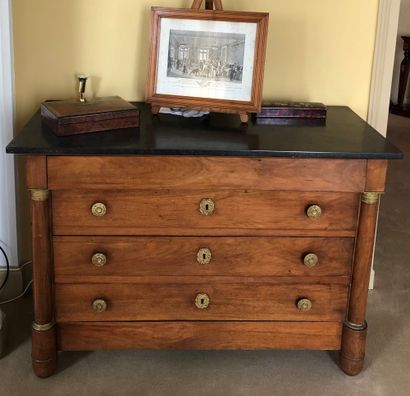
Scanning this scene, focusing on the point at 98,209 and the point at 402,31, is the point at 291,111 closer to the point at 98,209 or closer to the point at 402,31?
the point at 98,209

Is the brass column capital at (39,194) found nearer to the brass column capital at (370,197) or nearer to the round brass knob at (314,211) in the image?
the round brass knob at (314,211)

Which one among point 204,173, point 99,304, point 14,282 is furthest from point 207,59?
point 14,282

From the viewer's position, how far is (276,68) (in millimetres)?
2248

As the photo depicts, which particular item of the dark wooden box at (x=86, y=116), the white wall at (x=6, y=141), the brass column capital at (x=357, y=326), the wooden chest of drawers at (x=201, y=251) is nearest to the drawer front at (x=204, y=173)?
the wooden chest of drawers at (x=201, y=251)

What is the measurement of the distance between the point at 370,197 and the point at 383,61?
2.01 feet

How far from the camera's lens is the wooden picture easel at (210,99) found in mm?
1979

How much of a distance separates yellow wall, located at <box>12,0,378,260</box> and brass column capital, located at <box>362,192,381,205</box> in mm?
555

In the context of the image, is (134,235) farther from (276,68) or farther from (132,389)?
(276,68)

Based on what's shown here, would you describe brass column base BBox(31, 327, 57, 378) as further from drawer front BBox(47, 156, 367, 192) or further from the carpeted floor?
drawer front BBox(47, 156, 367, 192)

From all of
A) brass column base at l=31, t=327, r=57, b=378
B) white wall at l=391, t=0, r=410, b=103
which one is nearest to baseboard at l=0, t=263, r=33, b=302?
brass column base at l=31, t=327, r=57, b=378

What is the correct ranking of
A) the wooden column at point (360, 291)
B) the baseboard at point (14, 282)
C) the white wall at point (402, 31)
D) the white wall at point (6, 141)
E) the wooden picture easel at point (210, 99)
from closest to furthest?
the wooden column at point (360, 291) < the wooden picture easel at point (210, 99) < the white wall at point (6, 141) < the baseboard at point (14, 282) < the white wall at point (402, 31)

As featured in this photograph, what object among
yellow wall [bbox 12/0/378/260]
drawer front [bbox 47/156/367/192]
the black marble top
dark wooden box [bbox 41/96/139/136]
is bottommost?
drawer front [bbox 47/156/367/192]

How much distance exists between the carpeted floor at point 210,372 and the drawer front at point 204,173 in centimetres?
59

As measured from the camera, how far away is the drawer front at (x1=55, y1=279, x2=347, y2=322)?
1932 mm
